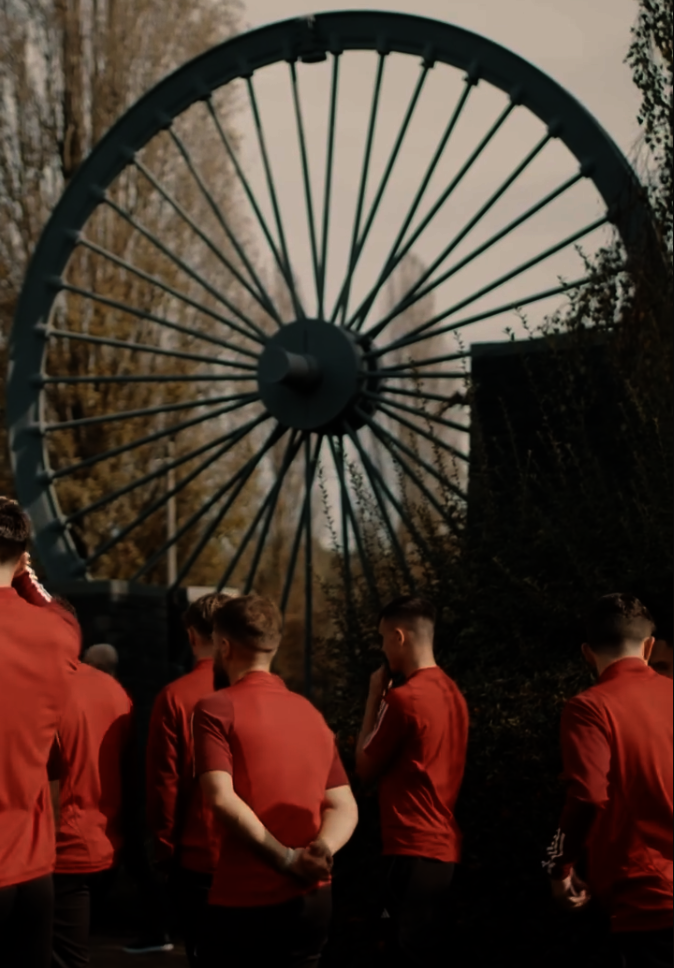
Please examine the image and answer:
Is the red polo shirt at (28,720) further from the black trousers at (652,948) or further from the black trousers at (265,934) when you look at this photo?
the black trousers at (652,948)

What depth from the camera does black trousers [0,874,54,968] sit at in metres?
3.70

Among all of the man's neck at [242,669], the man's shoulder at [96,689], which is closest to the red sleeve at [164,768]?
the man's shoulder at [96,689]

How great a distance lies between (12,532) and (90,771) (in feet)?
4.77

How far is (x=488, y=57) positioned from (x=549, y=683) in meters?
4.98

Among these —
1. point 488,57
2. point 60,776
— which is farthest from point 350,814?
point 488,57

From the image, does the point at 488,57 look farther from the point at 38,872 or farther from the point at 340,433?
the point at 38,872

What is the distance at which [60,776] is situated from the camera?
5.14m

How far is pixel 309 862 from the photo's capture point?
3.73 m

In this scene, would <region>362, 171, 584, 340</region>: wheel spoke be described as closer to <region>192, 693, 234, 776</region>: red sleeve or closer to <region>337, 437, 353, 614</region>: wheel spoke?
<region>337, 437, 353, 614</region>: wheel spoke

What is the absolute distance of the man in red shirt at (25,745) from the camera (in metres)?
3.71

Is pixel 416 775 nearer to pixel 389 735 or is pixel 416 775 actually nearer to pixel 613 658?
pixel 389 735

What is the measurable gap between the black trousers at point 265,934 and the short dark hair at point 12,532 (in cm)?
95

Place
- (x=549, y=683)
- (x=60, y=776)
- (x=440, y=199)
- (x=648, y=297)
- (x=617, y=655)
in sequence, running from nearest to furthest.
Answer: (x=617, y=655) < (x=60, y=776) < (x=549, y=683) < (x=648, y=297) < (x=440, y=199)

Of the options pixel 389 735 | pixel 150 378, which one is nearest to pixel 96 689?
pixel 389 735
